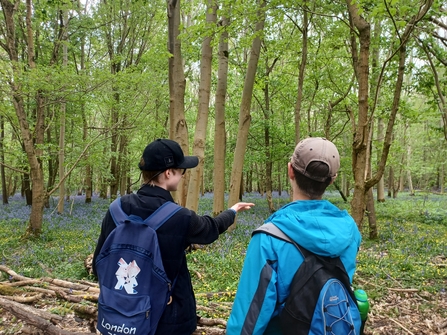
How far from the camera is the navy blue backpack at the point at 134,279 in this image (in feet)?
5.84

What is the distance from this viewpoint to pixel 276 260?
145cm

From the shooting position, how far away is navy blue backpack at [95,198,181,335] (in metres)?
1.78

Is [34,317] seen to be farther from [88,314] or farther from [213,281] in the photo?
[213,281]

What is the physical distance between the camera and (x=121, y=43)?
17.9m

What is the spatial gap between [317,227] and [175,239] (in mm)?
905

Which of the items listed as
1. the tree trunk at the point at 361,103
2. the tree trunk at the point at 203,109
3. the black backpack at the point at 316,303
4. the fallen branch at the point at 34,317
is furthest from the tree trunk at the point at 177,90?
the black backpack at the point at 316,303

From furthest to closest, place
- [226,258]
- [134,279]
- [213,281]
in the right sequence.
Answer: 1. [226,258]
2. [213,281]
3. [134,279]

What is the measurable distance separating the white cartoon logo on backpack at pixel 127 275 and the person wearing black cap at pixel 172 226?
0.61ft

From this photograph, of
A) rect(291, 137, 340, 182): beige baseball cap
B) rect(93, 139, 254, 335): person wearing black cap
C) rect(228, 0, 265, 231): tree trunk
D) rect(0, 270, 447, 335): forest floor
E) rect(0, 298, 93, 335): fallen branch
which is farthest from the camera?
rect(228, 0, 265, 231): tree trunk

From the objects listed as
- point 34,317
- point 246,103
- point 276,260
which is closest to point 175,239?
point 276,260

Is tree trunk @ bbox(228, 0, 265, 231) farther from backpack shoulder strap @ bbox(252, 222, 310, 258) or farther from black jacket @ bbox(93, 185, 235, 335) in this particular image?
backpack shoulder strap @ bbox(252, 222, 310, 258)

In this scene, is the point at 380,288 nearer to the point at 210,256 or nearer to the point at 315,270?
the point at 210,256

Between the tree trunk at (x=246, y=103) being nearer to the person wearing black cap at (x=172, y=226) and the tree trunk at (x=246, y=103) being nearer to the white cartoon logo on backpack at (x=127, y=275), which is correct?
the person wearing black cap at (x=172, y=226)

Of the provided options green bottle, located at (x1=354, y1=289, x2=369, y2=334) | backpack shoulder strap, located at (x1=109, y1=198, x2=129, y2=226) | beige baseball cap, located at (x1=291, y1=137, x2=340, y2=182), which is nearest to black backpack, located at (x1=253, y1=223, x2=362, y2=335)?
green bottle, located at (x1=354, y1=289, x2=369, y2=334)
